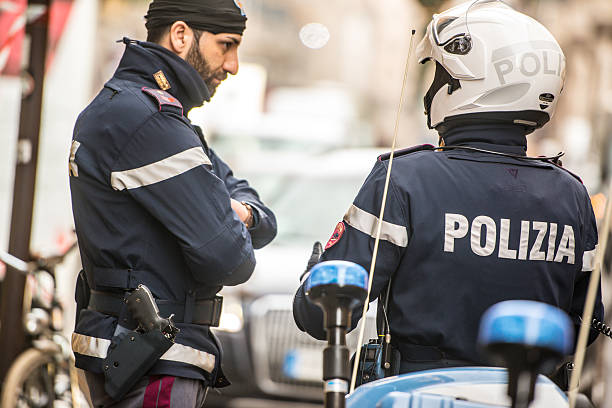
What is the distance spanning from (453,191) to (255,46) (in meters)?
36.8

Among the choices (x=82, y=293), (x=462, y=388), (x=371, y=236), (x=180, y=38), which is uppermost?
(x=180, y=38)

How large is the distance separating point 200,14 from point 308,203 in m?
5.06

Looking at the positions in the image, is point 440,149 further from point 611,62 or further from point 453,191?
point 611,62

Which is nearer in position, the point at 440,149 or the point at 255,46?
the point at 440,149

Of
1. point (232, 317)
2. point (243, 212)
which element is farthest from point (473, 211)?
point (232, 317)

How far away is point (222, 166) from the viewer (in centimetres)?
391

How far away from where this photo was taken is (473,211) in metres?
3.02

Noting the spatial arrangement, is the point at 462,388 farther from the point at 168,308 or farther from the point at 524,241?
the point at 168,308

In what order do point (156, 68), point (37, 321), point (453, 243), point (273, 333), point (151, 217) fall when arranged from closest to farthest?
point (453, 243) < point (151, 217) < point (156, 68) < point (37, 321) < point (273, 333)

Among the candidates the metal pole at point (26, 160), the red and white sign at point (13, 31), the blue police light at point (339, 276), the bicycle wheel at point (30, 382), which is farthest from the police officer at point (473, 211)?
the red and white sign at point (13, 31)

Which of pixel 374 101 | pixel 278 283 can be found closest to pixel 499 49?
pixel 278 283

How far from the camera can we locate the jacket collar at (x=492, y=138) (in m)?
3.19

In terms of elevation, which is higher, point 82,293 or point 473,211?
point 473,211

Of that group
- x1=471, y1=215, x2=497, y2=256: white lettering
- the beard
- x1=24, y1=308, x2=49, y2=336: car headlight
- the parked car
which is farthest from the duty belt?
the parked car
